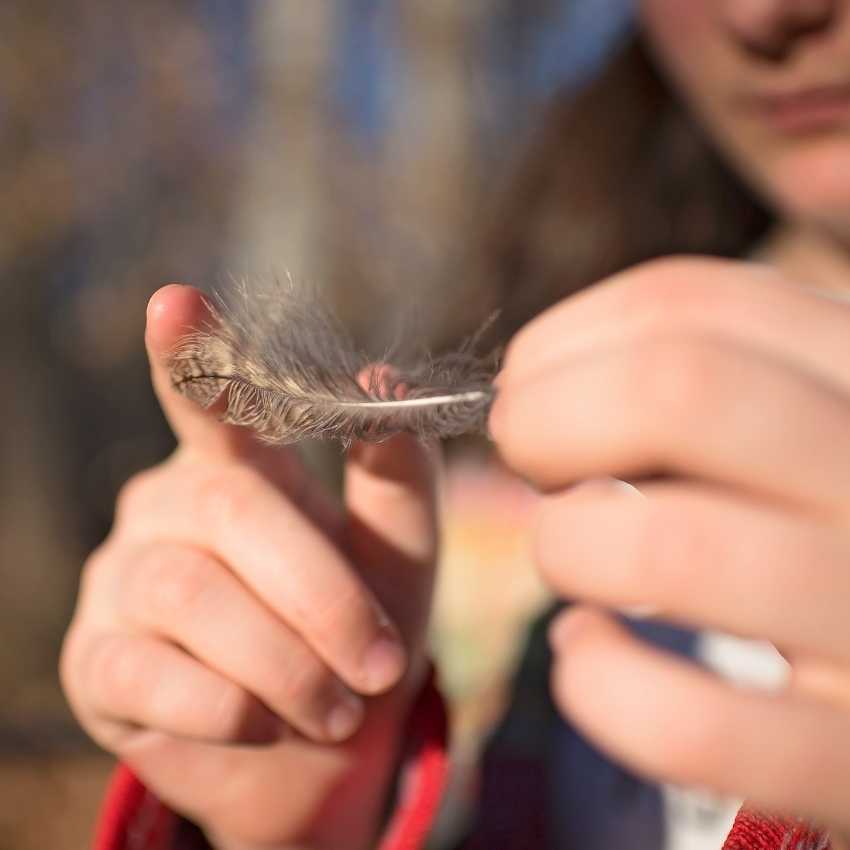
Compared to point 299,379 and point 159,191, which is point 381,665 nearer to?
point 299,379

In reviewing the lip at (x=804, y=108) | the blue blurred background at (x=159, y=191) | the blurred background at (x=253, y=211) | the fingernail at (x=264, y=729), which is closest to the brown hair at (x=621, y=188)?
the blurred background at (x=253, y=211)

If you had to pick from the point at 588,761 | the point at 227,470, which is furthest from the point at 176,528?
the point at 588,761

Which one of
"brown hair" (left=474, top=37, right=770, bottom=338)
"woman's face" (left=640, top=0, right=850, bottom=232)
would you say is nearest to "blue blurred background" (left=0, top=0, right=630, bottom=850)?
"brown hair" (left=474, top=37, right=770, bottom=338)

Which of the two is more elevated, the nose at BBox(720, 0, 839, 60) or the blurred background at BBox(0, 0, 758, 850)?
the nose at BBox(720, 0, 839, 60)

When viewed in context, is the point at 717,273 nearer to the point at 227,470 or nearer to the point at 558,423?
the point at 558,423

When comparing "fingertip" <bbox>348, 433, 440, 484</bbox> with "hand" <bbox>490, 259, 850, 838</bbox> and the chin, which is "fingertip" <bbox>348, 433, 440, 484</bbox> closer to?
"hand" <bbox>490, 259, 850, 838</bbox>

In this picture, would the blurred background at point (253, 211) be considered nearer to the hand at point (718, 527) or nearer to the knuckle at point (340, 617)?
the knuckle at point (340, 617)
